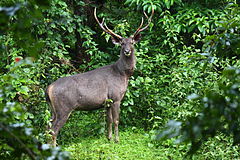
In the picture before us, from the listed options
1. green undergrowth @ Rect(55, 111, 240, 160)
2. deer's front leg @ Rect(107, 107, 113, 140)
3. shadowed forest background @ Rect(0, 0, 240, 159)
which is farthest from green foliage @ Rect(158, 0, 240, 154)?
deer's front leg @ Rect(107, 107, 113, 140)

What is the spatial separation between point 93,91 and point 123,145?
42.6 inches

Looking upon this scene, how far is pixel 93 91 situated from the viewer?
7.02 metres

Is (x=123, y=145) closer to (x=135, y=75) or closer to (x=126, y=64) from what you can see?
(x=126, y=64)

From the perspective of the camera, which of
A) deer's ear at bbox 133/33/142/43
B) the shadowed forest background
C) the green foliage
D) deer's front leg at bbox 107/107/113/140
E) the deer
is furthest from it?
deer's ear at bbox 133/33/142/43

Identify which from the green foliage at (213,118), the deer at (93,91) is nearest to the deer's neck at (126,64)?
the deer at (93,91)

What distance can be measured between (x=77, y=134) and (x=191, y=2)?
4133mm

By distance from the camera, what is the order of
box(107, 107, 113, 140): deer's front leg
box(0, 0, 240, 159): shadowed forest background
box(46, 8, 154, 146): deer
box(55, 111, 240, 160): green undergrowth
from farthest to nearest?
1. box(107, 107, 113, 140): deer's front leg
2. box(46, 8, 154, 146): deer
3. box(0, 0, 240, 159): shadowed forest background
4. box(55, 111, 240, 160): green undergrowth

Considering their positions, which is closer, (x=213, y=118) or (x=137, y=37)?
(x=213, y=118)

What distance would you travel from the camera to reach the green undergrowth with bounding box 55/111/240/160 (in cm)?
554

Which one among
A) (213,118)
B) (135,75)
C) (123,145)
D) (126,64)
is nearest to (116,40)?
(126,64)

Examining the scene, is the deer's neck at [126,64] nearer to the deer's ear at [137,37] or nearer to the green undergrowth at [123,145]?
the deer's ear at [137,37]

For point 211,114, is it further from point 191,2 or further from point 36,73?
point 191,2

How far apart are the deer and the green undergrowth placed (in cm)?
36

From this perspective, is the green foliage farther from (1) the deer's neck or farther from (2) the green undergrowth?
(1) the deer's neck
